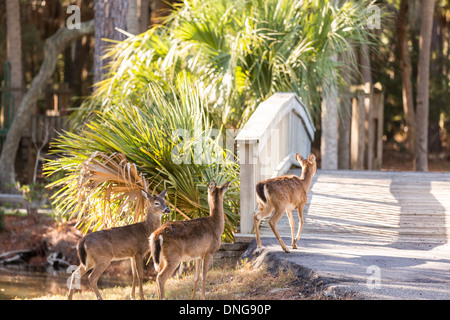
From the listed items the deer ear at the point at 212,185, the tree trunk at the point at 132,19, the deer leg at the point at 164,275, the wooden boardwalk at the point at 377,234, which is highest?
the tree trunk at the point at 132,19

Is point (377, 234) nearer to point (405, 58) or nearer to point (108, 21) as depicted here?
point (108, 21)

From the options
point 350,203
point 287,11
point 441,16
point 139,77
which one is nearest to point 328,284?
point 350,203

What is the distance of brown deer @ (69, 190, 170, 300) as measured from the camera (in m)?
5.96

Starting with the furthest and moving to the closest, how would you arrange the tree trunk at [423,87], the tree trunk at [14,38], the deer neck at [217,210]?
the tree trunk at [14,38], the tree trunk at [423,87], the deer neck at [217,210]

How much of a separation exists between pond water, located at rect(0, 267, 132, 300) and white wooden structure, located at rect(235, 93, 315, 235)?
411 cm

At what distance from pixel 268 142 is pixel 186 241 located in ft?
11.9

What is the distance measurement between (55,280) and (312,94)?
6088 mm

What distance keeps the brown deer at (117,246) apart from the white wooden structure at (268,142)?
1658 mm

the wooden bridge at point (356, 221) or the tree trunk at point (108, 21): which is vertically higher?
the tree trunk at point (108, 21)

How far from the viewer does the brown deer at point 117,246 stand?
596 cm

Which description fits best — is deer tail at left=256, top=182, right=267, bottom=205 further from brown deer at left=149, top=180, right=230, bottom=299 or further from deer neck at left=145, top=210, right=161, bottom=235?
deer neck at left=145, top=210, right=161, bottom=235

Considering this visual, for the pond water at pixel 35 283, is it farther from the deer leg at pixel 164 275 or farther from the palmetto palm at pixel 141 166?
the deer leg at pixel 164 275

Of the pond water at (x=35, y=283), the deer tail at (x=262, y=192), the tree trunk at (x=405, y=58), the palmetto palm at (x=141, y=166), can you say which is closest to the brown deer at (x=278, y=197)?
the deer tail at (x=262, y=192)
